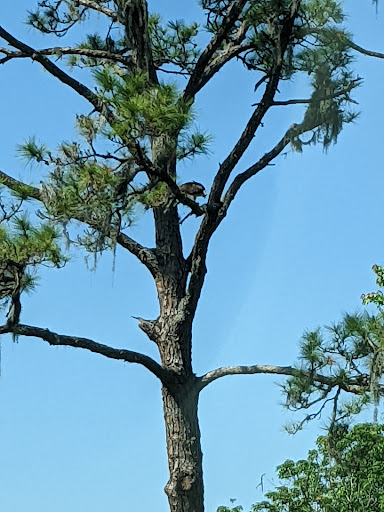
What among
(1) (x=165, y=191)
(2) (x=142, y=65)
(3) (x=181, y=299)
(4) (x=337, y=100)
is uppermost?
(2) (x=142, y=65)

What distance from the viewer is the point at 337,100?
348 cm

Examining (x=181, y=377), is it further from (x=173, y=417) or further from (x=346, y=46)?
(x=346, y=46)

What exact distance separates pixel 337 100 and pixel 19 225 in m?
1.37

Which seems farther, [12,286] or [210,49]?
[210,49]

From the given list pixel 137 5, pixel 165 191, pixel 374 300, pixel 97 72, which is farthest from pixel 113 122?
pixel 374 300

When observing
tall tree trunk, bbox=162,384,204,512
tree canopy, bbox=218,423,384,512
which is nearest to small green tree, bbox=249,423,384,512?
tree canopy, bbox=218,423,384,512

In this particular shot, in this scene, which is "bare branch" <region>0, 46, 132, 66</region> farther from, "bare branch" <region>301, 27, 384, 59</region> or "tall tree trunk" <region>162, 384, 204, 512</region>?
"tall tree trunk" <region>162, 384, 204, 512</region>

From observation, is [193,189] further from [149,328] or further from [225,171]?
[149,328]

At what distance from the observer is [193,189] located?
10.9 feet

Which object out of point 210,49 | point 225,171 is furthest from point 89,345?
point 210,49

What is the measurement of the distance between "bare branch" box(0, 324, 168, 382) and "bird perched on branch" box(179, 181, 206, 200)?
2.11ft

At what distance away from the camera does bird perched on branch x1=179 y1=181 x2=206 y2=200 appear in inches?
130

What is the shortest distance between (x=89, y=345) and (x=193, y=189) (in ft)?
2.35

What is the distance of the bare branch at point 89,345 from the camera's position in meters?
3.10
